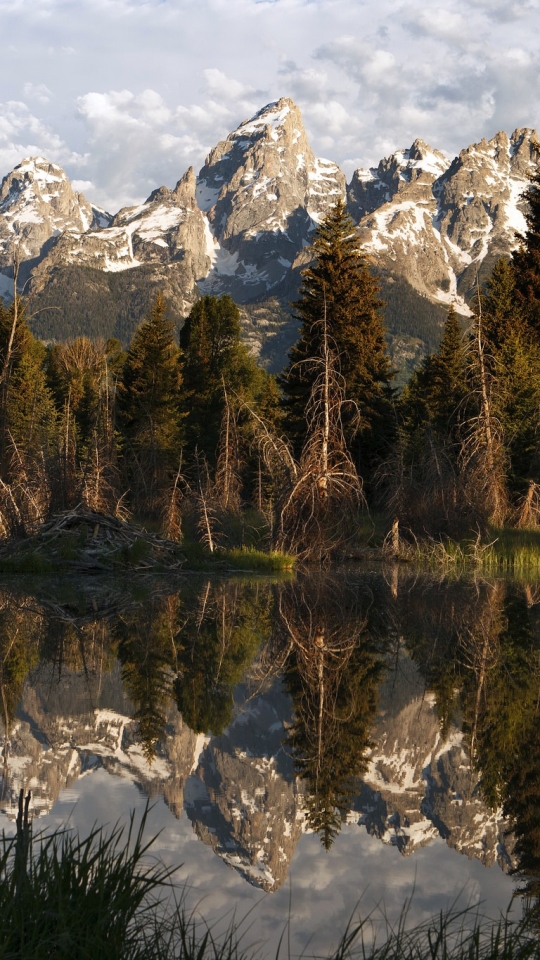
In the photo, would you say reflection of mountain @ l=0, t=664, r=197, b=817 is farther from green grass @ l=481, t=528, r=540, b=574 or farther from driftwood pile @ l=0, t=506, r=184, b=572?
green grass @ l=481, t=528, r=540, b=574

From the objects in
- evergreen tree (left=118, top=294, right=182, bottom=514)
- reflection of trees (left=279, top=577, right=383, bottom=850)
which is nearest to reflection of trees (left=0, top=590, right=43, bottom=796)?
reflection of trees (left=279, top=577, right=383, bottom=850)

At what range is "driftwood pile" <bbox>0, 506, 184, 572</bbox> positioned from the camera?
19125 mm

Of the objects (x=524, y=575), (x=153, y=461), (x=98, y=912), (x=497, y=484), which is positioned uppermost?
(x=153, y=461)

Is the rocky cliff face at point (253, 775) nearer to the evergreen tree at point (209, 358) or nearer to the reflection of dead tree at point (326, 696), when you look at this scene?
the reflection of dead tree at point (326, 696)

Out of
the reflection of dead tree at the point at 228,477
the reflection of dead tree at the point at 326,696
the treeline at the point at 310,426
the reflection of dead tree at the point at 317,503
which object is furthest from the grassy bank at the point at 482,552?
the reflection of dead tree at the point at 326,696

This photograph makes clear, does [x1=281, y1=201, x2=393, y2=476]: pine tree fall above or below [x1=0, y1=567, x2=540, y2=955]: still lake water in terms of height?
above

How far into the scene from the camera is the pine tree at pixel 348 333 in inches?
1468

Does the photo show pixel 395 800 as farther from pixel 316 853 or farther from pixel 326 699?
pixel 326 699

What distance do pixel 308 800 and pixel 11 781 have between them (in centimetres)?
155

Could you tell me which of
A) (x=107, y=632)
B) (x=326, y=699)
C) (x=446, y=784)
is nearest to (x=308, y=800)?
(x=446, y=784)

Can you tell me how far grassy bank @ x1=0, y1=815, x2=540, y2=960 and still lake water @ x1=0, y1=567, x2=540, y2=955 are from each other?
23cm

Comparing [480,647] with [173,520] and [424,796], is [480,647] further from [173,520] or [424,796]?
[173,520]

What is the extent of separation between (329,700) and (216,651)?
2595 mm

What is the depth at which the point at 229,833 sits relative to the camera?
4613mm
